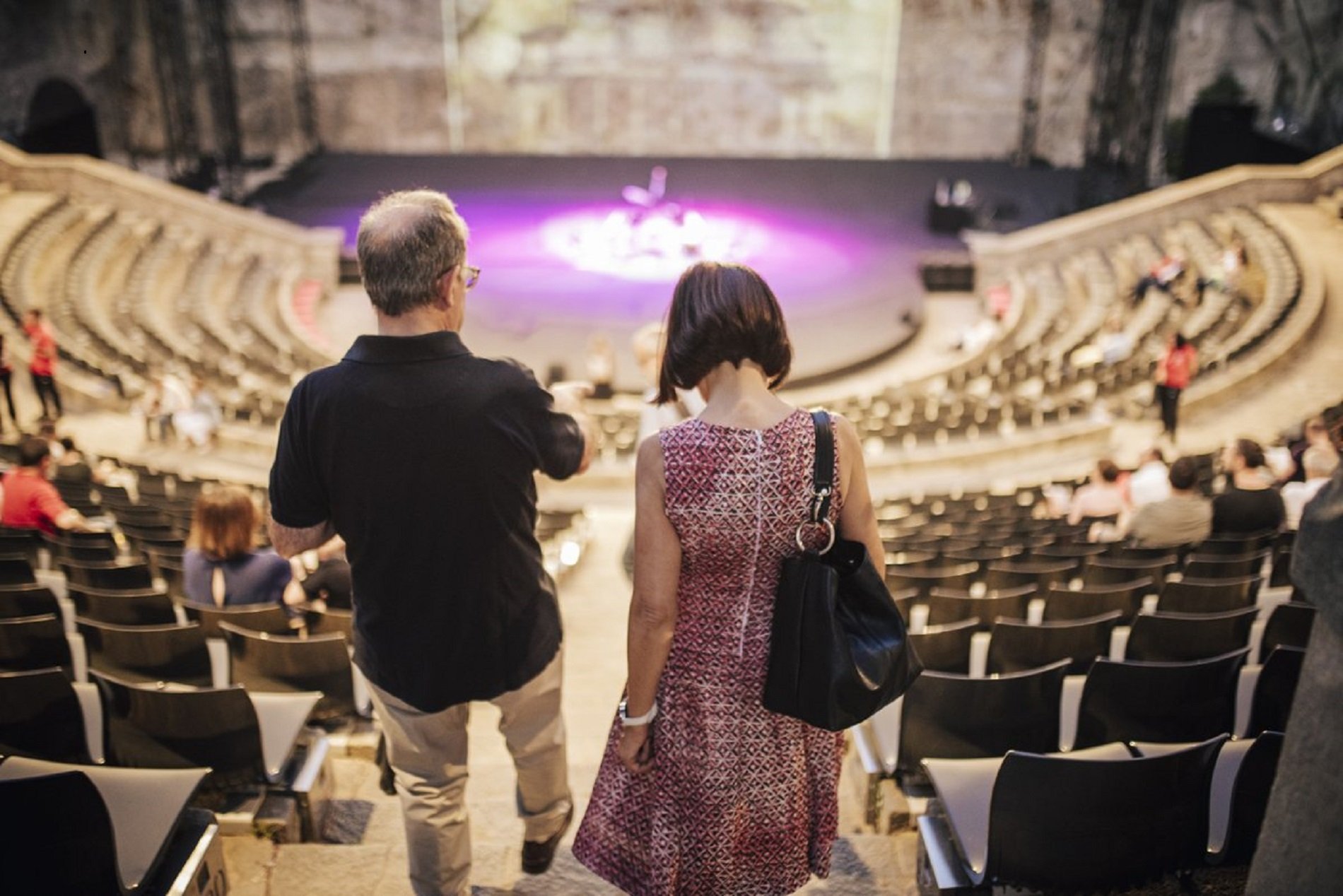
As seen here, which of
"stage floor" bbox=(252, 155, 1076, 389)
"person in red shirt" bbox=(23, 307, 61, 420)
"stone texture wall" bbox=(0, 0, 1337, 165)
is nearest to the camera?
"person in red shirt" bbox=(23, 307, 61, 420)

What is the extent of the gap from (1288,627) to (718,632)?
9.96ft

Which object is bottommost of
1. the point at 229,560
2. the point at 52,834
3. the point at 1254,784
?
the point at 229,560

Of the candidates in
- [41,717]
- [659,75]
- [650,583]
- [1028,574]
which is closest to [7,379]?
[41,717]

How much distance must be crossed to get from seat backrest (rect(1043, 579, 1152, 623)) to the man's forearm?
11.5ft

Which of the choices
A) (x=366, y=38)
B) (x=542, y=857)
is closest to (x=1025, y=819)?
(x=542, y=857)

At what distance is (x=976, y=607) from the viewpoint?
5.18 metres

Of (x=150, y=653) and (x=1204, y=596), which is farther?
(x=1204, y=596)

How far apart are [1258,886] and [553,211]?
73.6ft

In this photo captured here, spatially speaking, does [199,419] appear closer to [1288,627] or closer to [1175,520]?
[1175,520]

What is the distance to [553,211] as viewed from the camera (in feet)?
75.7

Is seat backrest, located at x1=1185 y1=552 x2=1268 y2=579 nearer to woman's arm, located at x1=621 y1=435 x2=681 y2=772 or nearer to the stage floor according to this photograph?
woman's arm, located at x1=621 y1=435 x2=681 y2=772

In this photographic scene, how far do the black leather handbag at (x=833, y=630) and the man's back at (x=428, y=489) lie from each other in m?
0.62

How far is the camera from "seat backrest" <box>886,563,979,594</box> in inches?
230

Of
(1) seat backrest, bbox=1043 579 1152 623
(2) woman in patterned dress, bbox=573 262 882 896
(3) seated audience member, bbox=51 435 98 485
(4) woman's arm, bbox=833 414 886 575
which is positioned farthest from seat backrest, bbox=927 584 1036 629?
(3) seated audience member, bbox=51 435 98 485
